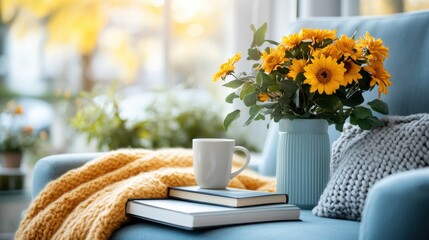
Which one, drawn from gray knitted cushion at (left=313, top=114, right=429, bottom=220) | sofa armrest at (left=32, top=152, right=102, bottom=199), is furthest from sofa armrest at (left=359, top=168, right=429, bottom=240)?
sofa armrest at (left=32, top=152, right=102, bottom=199)

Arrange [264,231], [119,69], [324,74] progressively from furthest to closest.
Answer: [119,69] < [324,74] < [264,231]

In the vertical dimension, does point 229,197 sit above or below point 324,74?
below

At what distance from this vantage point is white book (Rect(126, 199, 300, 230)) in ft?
4.58

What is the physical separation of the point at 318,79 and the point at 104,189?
58cm

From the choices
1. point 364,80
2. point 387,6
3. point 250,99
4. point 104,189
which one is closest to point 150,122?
point 387,6

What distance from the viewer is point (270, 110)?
168 cm

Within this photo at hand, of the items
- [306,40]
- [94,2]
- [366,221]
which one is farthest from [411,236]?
[94,2]

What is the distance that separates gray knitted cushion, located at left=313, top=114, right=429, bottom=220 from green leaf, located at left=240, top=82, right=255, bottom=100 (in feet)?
0.89

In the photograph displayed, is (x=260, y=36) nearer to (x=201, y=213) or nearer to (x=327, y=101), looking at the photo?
(x=327, y=101)

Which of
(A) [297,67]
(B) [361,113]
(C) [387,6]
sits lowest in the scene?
(B) [361,113]

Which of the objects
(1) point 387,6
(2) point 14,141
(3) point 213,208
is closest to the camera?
(3) point 213,208

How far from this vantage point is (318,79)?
5.13 feet

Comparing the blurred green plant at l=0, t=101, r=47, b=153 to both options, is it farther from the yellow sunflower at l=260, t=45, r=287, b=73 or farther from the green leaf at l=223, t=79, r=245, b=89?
the yellow sunflower at l=260, t=45, r=287, b=73

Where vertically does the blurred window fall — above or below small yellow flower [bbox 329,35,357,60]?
above
